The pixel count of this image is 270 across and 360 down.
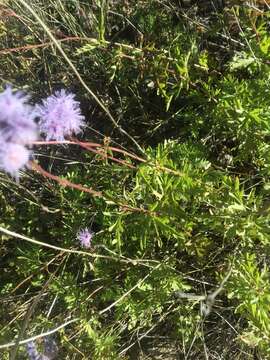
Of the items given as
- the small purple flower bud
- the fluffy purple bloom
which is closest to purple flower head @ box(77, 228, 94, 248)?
the small purple flower bud

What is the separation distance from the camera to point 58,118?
1565 mm

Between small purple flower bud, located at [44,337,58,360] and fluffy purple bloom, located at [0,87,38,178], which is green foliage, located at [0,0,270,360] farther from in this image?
fluffy purple bloom, located at [0,87,38,178]

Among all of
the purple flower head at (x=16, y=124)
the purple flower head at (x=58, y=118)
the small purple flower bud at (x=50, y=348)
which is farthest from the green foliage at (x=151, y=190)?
the purple flower head at (x=16, y=124)

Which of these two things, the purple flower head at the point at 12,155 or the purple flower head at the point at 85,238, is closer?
the purple flower head at the point at 12,155

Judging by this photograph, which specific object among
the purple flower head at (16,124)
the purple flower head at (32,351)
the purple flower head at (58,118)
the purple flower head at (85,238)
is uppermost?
the purple flower head at (16,124)

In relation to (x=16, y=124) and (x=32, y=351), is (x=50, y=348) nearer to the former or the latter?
(x=32, y=351)

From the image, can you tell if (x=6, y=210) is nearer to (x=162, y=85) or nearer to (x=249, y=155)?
(x=162, y=85)

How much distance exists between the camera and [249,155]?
2369 mm

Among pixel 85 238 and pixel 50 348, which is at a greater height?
pixel 85 238

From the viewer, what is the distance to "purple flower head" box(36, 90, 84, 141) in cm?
154

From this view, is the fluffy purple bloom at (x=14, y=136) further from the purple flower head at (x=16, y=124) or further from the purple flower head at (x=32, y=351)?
the purple flower head at (x=32, y=351)

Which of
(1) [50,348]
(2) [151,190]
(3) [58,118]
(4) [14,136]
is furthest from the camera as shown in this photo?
(1) [50,348]

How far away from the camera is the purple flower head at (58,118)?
5.06ft

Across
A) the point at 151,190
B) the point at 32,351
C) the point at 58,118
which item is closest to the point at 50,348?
the point at 32,351
